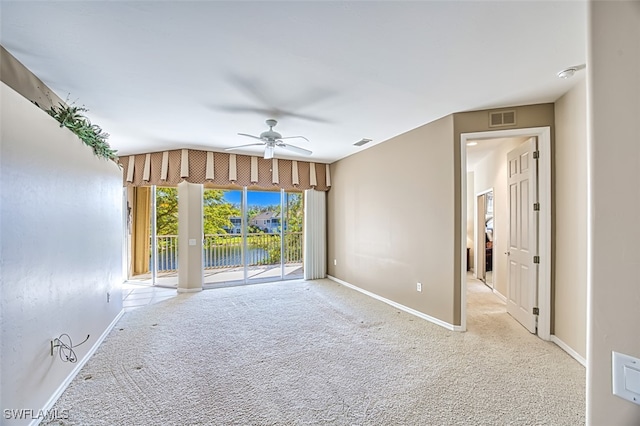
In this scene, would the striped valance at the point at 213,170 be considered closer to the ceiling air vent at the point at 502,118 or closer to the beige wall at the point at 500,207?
the beige wall at the point at 500,207

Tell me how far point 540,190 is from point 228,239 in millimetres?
5785

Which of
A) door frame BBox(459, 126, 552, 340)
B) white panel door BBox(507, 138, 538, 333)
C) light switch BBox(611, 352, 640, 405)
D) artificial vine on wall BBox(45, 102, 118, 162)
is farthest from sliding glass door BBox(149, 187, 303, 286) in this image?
light switch BBox(611, 352, 640, 405)

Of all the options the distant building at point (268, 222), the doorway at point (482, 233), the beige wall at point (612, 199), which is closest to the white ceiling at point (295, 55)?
the beige wall at point (612, 199)

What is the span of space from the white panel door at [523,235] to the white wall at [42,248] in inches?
183

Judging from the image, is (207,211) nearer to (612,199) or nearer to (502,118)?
(502,118)

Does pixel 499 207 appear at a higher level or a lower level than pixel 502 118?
lower

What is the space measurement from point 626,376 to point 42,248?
3098 mm

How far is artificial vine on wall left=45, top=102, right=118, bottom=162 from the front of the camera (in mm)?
2355

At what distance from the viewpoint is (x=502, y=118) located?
10.5ft

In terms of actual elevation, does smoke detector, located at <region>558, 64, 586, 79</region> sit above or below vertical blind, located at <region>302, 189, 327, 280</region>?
above

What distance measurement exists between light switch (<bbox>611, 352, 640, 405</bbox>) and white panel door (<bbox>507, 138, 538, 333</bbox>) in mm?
3048

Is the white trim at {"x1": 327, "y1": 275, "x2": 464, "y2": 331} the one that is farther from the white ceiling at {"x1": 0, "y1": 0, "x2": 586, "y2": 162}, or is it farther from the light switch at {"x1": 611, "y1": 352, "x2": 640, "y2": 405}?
the light switch at {"x1": 611, "y1": 352, "x2": 640, "y2": 405}

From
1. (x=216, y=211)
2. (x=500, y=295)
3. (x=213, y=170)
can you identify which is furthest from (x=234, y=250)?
(x=500, y=295)

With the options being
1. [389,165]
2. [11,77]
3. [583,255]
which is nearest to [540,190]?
[583,255]
